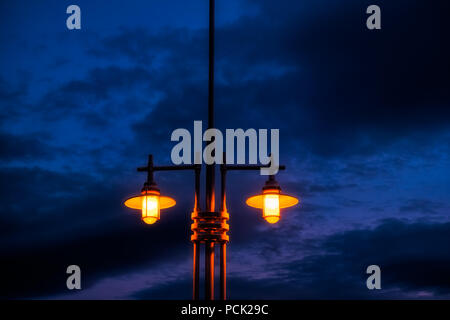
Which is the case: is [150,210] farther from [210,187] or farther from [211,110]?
[211,110]

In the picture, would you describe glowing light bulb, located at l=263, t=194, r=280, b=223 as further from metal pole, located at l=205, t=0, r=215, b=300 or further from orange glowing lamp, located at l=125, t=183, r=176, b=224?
orange glowing lamp, located at l=125, t=183, r=176, b=224

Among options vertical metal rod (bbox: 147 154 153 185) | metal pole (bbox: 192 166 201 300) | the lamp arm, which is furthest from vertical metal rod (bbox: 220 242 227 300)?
vertical metal rod (bbox: 147 154 153 185)

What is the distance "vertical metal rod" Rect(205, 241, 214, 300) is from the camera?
27.2 ft

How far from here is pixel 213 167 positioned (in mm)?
8656

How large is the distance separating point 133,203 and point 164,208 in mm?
547

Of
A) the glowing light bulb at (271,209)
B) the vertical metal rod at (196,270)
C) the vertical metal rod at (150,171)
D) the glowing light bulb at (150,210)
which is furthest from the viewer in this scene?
the vertical metal rod at (150,171)

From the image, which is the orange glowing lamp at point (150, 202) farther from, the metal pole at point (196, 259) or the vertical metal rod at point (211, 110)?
the vertical metal rod at point (211, 110)

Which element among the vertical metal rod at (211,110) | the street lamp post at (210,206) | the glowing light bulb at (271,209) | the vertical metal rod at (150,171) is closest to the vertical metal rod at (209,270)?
the street lamp post at (210,206)

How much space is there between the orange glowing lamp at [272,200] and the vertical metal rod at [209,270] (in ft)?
3.35

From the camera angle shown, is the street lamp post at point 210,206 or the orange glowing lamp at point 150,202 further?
the orange glowing lamp at point 150,202

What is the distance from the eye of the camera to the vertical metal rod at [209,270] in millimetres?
8289
